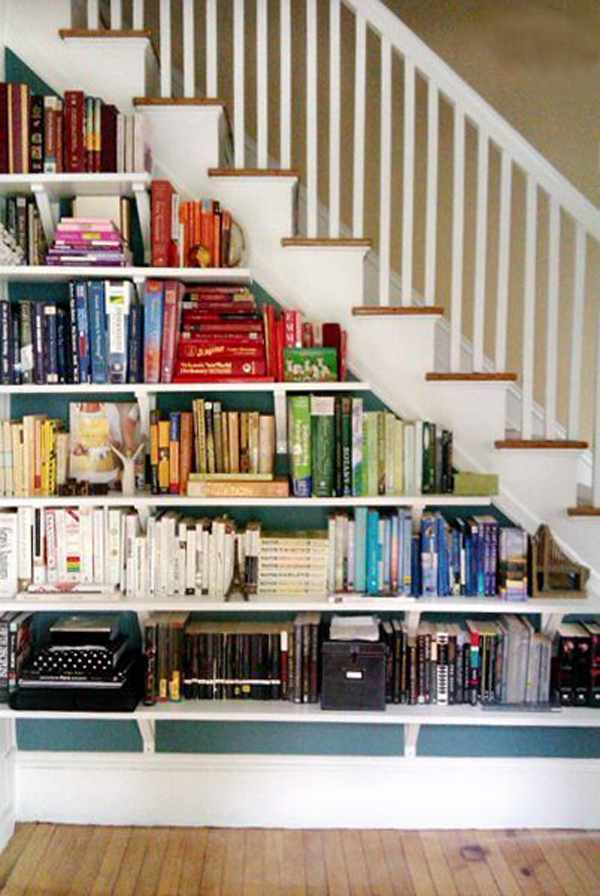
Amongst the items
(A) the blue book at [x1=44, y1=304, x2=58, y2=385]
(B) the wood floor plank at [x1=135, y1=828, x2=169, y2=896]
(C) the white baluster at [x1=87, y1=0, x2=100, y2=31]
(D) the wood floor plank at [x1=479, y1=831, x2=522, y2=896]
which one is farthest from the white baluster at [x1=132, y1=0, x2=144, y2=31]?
(D) the wood floor plank at [x1=479, y1=831, x2=522, y2=896]

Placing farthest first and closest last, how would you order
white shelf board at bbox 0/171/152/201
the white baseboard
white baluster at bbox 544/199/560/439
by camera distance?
the white baseboard → white baluster at bbox 544/199/560/439 → white shelf board at bbox 0/171/152/201

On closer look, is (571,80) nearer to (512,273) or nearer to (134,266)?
(512,273)

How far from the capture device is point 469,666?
260cm

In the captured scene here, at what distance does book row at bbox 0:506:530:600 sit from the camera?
2.58m

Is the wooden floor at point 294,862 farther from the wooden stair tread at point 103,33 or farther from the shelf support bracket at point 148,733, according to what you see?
the wooden stair tread at point 103,33

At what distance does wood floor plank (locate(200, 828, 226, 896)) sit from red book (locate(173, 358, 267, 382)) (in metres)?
1.52

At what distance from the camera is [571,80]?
340 centimetres

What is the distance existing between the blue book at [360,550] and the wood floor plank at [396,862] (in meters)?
0.84

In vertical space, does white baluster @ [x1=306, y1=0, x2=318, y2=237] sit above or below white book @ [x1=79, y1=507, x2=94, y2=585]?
above

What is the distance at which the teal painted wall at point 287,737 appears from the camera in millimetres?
2775

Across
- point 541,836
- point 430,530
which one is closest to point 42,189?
point 430,530

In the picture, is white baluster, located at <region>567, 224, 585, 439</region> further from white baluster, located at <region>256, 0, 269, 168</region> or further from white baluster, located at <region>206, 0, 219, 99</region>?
white baluster, located at <region>206, 0, 219, 99</region>

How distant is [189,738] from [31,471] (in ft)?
3.51

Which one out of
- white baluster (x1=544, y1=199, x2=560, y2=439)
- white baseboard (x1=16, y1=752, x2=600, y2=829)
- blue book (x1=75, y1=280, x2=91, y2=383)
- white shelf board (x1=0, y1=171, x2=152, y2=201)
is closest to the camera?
white shelf board (x1=0, y1=171, x2=152, y2=201)
